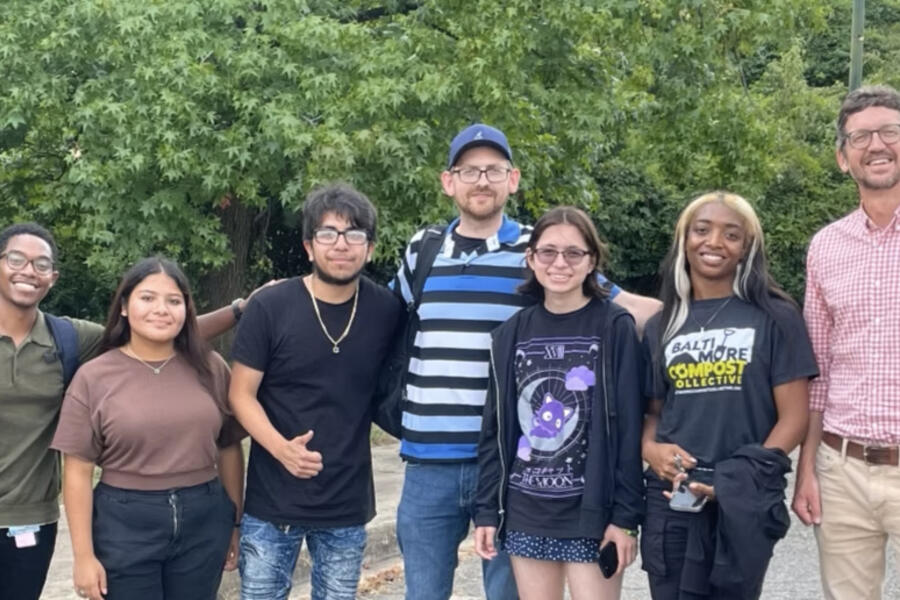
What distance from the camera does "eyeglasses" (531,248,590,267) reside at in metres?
3.95

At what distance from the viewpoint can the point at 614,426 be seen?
3854mm

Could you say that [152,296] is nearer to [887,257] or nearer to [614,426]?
[614,426]

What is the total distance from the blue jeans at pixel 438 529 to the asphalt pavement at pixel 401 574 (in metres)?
2.14

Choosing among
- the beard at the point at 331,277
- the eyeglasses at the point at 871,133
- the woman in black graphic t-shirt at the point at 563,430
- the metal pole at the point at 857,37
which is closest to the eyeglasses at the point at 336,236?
the beard at the point at 331,277

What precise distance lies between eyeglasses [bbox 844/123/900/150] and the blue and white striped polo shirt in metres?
1.02

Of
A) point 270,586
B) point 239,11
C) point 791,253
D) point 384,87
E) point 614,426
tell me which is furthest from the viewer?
point 791,253

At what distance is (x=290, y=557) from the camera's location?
4.18m

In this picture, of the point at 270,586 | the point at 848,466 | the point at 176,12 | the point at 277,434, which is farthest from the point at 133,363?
the point at 176,12

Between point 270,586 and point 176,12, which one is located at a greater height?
point 176,12

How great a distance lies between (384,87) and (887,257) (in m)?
8.18

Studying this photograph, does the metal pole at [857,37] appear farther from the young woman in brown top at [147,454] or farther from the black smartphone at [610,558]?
the young woman in brown top at [147,454]

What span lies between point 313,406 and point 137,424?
65cm

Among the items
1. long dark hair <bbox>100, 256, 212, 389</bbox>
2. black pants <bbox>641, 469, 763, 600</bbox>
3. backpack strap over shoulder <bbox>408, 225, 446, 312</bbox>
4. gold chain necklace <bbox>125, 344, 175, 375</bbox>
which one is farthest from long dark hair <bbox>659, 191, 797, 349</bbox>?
gold chain necklace <bbox>125, 344, 175, 375</bbox>

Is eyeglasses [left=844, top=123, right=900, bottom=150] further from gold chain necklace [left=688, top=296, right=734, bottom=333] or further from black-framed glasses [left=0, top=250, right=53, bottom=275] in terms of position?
black-framed glasses [left=0, top=250, right=53, bottom=275]
